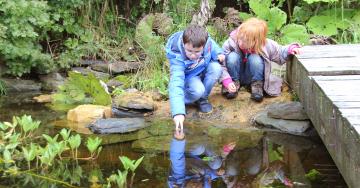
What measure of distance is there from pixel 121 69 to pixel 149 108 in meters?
1.87

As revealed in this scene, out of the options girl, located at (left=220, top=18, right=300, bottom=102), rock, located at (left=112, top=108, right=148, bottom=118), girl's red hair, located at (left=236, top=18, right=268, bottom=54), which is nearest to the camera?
girl's red hair, located at (left=236, top=18, right=268, bottom=54)

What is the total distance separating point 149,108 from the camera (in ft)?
18.9

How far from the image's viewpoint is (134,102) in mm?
5809

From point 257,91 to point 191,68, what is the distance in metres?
0.72

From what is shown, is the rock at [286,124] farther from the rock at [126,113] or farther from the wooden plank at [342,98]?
the wooden plank at [342,98]

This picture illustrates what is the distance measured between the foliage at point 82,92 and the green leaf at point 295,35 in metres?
2.22

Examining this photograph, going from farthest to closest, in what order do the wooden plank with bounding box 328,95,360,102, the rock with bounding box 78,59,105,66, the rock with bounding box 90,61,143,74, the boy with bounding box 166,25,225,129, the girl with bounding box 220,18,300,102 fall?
the rock with bounding box 78,59,105,66, the rock with bounding box 90,61,143,74, the girl with bounding box 220,18,300,102, the boy with bounding box 166,25,225,129, the wooden plank with bounding box 328,95,360,102

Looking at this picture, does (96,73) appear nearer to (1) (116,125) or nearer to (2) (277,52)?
(1) (116,125)

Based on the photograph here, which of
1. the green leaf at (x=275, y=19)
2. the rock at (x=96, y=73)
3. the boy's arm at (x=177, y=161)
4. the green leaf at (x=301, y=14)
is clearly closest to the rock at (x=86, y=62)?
the rock at (x=96, y=73)

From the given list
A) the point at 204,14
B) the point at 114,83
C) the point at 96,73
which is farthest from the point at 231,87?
the point at 96,73

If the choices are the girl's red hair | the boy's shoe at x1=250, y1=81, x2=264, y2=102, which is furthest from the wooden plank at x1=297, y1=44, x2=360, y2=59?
the boy's shoe at x1=250, y1=81, x2=264, y2=102

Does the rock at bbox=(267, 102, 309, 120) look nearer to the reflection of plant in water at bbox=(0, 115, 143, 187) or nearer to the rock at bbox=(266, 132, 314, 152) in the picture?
the rock at bbox=(266, 132, 314, 152)

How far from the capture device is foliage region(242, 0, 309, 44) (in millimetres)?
6637

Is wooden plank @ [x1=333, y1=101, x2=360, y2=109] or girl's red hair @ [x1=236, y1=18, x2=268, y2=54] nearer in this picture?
wooden plank @ [x1=333, y1=101, x2=360, y2=109]
